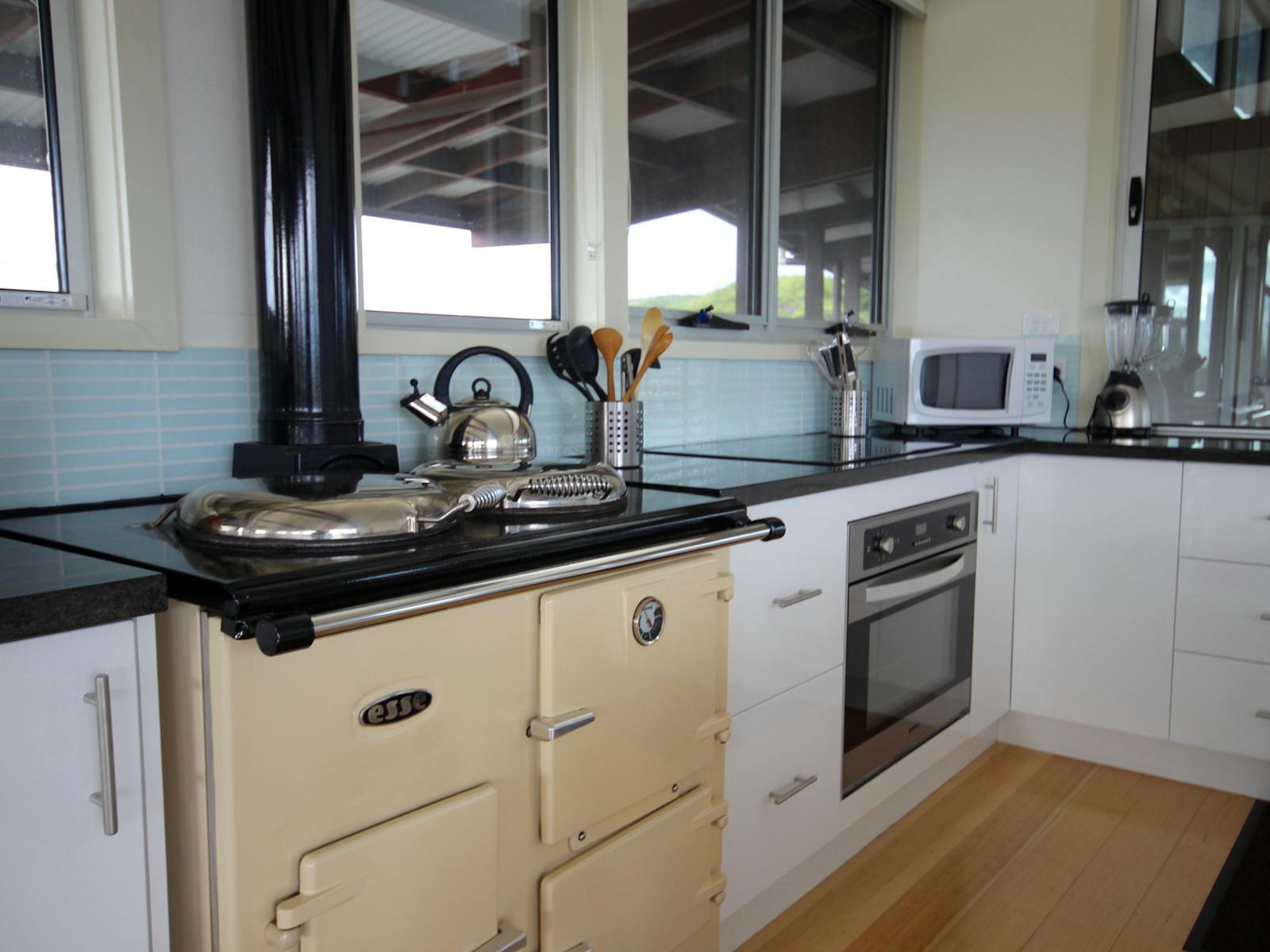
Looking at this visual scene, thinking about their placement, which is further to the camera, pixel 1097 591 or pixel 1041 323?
pixel 1041 323

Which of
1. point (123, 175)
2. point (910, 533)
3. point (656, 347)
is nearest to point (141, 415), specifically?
point (123, 175)

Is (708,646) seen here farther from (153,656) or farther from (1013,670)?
(1013,670)

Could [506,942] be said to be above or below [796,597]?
below

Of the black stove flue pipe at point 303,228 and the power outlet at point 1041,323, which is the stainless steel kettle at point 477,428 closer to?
the black stove flue pipe at point 303,228

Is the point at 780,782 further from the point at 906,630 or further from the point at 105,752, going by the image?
the point at 105,752

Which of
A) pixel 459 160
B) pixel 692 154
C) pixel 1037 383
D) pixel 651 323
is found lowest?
pixel 1037 383

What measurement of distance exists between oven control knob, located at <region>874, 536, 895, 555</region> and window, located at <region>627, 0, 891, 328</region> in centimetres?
85

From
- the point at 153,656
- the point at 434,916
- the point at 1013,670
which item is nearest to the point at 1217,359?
the point at 1013,670

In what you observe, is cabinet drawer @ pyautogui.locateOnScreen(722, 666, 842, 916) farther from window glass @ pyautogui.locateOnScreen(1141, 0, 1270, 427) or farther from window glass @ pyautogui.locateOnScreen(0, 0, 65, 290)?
window glass @ pyautogui.locateOnScreen(1141, 0, 1270, 427)

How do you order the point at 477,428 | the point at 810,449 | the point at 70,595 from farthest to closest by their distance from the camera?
the point at 810,449
the point at 477,428
the point at 70,595

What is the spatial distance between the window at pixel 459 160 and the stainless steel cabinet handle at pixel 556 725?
1.00 m

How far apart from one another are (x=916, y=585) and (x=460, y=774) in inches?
55.6

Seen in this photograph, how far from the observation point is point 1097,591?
8.77ft

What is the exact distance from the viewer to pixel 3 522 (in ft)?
4.21
